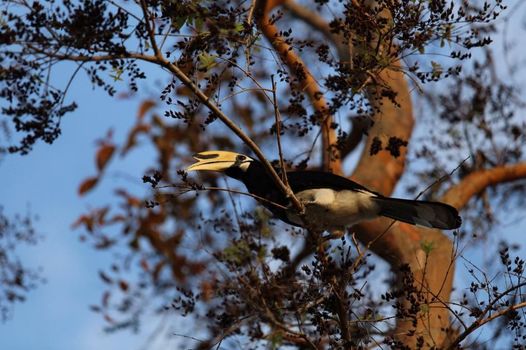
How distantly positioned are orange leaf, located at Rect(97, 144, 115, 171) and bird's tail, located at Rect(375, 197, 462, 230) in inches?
149

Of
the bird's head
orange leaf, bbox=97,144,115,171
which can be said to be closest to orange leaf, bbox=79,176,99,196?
orange leaf, bbox=97,144,115,171

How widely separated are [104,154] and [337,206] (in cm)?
372

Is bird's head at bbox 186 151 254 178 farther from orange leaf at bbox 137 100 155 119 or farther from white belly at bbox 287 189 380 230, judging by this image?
orange leaf at bbox 137 100 155 119

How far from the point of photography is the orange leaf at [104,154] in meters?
7.37

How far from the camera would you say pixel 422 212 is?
4086mm

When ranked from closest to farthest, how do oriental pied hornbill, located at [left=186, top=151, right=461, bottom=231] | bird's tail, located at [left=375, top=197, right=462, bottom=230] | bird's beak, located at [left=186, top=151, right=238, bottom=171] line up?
bird's tail, located at [left=375, top=197, right=462, bottom=230] < oriental pied hornbill, located at [left=186, top=151, right=461, bottom=231] < bird's beak, located at [left=186, top=151, right=238, bottom=171]

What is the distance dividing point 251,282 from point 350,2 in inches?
55.8

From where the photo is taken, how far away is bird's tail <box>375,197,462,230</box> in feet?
13.0

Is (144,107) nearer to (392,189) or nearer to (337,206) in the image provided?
(392,189)

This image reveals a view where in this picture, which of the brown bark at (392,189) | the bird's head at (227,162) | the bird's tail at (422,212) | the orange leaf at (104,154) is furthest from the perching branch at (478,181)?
the orange leaf at (104,154)

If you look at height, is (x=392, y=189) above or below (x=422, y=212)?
above

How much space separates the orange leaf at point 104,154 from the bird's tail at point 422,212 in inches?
149

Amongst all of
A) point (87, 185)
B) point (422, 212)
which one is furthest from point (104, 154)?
point (422, 212)

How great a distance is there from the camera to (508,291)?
313cm
